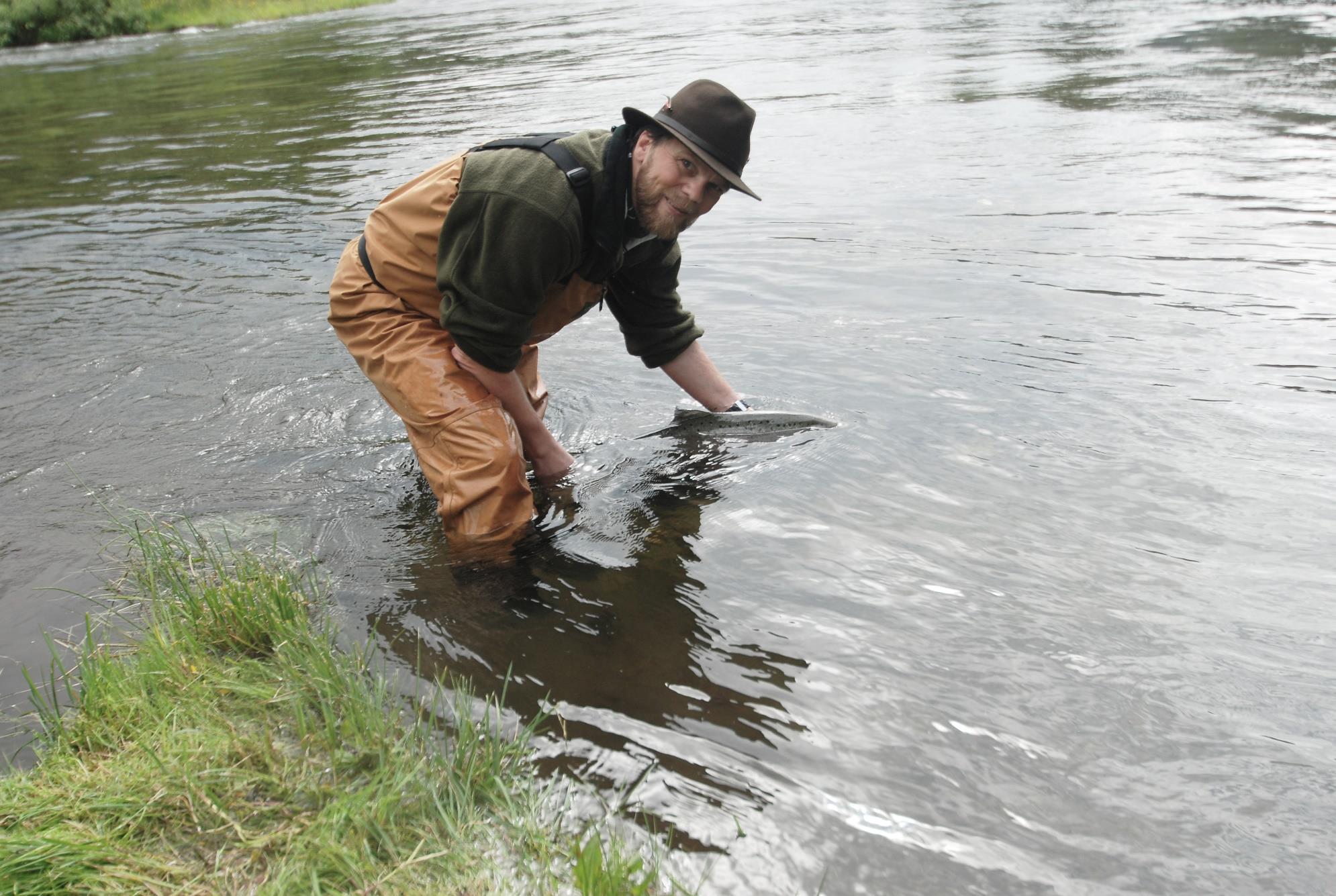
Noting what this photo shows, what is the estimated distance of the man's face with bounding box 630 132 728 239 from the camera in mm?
3664

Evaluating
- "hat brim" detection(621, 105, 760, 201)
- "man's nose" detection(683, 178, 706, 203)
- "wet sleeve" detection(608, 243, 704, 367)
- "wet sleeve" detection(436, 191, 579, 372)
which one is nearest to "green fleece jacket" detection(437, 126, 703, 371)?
"wet sleeve" detection(436, 191, 579, 372)

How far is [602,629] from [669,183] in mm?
1575

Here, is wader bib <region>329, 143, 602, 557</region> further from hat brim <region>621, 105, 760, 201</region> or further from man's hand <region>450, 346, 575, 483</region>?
hat brim <region>621, 105, 760, 201</region>

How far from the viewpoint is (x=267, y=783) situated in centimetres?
272

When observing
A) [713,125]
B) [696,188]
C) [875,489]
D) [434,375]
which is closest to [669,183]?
[696,188]

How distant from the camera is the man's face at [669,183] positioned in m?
3.66

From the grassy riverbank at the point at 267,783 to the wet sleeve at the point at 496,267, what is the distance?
1.13 metres

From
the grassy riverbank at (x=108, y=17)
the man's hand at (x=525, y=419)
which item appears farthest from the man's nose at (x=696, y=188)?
the grassy riverbank at (x=108, y=17)

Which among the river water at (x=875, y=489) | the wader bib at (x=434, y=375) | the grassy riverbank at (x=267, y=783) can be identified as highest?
the wader bib at (x=434, y=375)

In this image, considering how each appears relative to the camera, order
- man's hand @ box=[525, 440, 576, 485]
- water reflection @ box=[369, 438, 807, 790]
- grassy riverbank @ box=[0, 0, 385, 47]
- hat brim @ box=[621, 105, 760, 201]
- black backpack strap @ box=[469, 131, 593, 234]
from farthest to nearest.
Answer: grassy riverbank @ box=[0, 0, 385, 47], man's hand @ box=[525, 440, 576, 485], black backpack strap @ box=[469, 131, 593, 234], hat brim @ box=[621, 105, 760, 201], water reflection @ box=[369, 438, 807, 790]

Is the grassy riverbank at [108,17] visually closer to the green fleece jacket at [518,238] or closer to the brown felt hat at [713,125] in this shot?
the green fleece jacket at [518,238]

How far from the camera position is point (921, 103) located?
13.6 meters

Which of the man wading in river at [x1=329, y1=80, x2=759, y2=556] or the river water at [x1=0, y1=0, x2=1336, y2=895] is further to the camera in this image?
the man wading in river at [x1=329, y1=80, x2=759, y2=556]

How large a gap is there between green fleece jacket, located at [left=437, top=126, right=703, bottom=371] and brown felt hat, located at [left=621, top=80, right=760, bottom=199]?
0.25 metres
